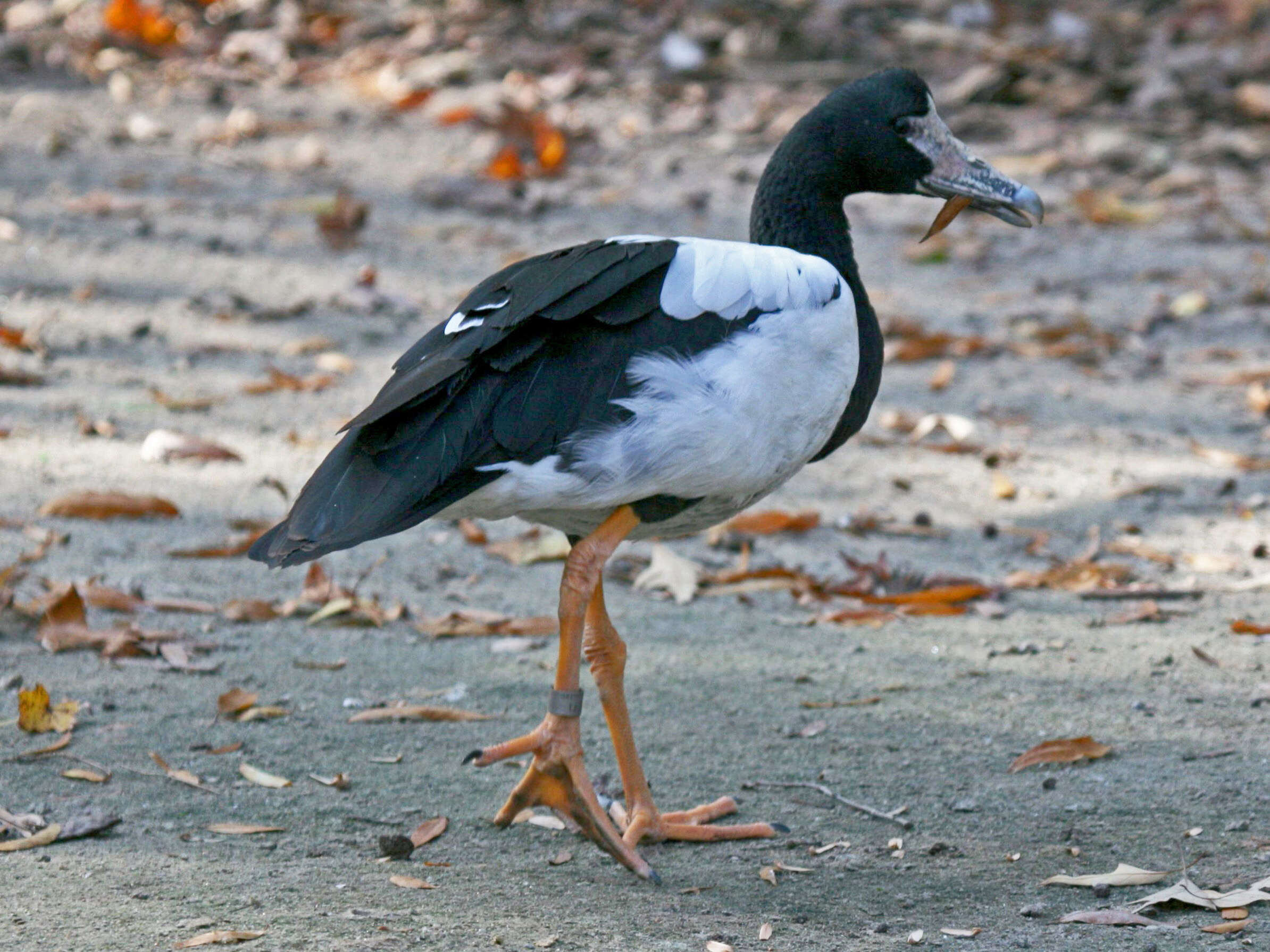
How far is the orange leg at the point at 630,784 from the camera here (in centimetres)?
342

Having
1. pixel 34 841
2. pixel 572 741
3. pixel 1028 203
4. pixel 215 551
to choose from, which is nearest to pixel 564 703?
pixel 572 741

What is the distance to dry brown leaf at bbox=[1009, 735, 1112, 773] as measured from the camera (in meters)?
3.70

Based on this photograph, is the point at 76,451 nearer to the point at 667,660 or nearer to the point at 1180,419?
the point at 667,660

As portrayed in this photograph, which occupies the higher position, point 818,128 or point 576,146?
point 818,128

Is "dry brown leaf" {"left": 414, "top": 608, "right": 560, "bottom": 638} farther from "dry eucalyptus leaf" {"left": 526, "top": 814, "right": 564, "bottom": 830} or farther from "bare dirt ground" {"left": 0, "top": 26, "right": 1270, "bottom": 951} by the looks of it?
"dry eucalyptus leaf" {"left": 526, "top": 814, "right": 564, "bottom": 830}

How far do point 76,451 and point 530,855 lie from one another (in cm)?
322

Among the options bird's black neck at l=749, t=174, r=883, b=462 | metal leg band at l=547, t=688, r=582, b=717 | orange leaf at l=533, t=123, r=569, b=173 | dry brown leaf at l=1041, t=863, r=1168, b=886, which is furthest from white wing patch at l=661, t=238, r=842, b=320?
orange leaf at l=533, t=123, r=569, b=173

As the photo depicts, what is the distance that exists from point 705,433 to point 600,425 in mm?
224

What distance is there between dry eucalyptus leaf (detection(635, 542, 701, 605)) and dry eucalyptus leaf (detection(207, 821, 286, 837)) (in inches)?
71.7

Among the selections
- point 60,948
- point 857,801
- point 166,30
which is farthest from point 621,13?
point 60,948

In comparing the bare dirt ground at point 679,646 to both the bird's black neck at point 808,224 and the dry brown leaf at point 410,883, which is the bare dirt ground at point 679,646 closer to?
the dry brown leaf at point 410,883

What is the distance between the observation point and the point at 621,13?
11508mm

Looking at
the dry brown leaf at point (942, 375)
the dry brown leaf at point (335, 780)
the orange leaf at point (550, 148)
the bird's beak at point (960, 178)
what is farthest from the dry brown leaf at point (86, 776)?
the orange leaf at point (550, 148)

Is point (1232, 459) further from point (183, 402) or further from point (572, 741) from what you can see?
point (183, 402)
